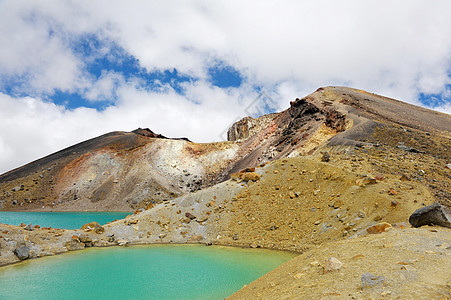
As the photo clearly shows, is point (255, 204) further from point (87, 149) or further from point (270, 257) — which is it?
point (87, 149)

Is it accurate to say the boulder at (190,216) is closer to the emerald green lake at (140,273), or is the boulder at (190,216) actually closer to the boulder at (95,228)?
the emerald green lake at (140,273)

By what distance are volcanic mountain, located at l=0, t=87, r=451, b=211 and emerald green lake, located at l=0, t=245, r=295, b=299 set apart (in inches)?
644

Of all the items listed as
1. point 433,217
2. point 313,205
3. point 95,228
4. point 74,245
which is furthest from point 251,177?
point 433,217

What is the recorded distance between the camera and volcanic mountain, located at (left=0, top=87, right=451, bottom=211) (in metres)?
33.2

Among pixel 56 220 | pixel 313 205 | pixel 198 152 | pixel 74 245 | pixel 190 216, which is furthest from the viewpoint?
pixel 198 152

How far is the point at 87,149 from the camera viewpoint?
64.8 meters

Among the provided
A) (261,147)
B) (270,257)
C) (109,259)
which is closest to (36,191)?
(261,147)

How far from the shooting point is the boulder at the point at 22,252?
16.1 meters

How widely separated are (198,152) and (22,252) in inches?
1964

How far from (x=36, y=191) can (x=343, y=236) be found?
188ft

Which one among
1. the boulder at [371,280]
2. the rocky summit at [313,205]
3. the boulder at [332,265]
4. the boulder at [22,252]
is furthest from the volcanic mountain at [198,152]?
the boulder at [22,252]

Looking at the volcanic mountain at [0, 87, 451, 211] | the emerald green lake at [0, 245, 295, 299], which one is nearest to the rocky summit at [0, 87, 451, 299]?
the volcanic mountain at [0, 87, 451, 211]

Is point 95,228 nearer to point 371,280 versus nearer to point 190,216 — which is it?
point 190,216

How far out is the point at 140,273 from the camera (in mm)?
13570
